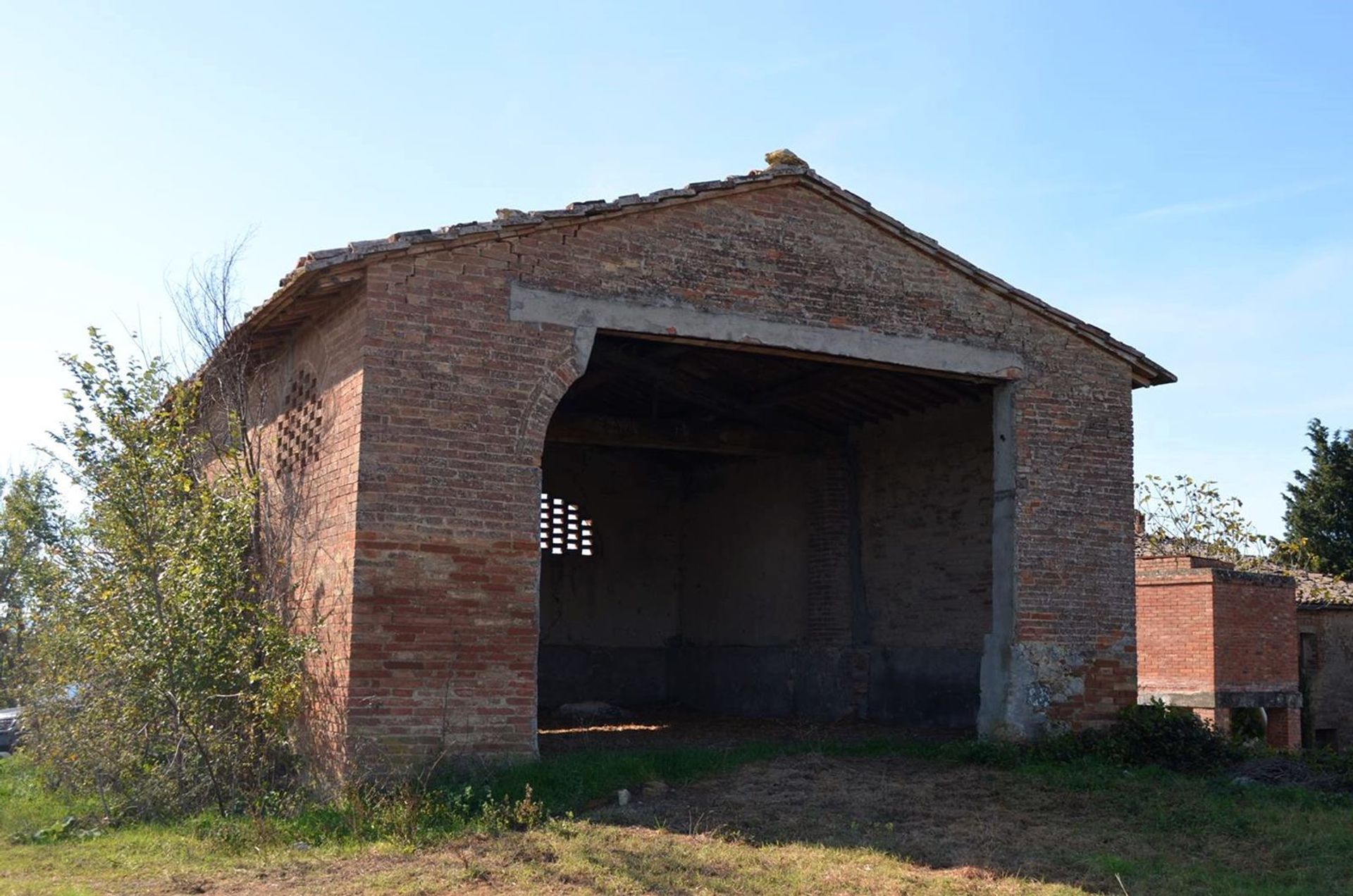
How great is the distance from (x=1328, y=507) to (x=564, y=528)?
2239 centimetres

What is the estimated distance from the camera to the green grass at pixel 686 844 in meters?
8.11

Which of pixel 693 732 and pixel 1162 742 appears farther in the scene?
pixel 693 732

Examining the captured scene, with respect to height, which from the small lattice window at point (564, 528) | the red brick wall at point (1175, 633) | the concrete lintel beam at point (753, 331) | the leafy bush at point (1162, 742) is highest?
the concrete lintel beam at point (753, 331)

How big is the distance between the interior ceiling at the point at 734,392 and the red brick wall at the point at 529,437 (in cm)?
158

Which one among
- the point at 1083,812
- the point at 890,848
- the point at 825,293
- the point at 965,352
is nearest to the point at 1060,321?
the point at 965,352

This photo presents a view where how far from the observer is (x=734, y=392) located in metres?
17.0

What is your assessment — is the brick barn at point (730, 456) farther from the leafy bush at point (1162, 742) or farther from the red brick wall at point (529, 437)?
the leafy bush at point (1162, 742)

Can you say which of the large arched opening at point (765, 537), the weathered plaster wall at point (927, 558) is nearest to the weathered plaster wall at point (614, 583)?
the large arched opening at point (765, 537)

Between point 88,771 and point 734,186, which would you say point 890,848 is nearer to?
point 734,186

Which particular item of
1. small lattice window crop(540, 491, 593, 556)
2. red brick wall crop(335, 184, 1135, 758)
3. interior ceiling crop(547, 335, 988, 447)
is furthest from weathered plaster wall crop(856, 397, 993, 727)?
small lattice window crop(540, 491, 593, 556)

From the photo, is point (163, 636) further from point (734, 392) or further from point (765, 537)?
point (765, 537)

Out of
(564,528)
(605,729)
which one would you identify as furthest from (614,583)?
(605,729)

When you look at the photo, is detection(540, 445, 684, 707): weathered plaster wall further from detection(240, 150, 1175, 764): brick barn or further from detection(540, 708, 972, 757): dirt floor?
detection(540, 708, 972, 757): dirt floor

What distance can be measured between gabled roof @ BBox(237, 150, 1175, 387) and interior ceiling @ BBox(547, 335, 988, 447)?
1561mm
